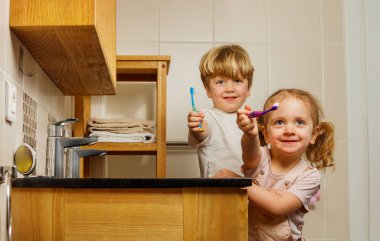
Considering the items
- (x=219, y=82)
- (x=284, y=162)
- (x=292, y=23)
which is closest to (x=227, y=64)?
(x=219, y=82)

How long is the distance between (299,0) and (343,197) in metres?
0.89

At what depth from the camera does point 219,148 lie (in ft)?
6.63

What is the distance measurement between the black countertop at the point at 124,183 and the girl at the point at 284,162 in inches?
20.4

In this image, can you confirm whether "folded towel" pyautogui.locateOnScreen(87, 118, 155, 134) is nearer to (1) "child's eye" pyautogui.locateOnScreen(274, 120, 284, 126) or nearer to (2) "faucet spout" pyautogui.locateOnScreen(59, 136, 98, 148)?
(1) "child's eye" pyautogui.locateOnScreen(274, 120, 284, 126)

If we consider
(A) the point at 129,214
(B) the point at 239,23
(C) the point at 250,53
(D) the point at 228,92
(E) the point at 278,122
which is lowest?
(A) the point at 129,214

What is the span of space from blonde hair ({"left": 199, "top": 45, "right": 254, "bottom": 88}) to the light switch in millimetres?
903

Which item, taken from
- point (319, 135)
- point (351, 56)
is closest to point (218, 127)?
point (319, 135)

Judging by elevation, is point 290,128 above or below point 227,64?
below

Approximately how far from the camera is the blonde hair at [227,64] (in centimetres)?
204

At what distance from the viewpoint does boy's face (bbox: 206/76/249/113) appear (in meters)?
2.05

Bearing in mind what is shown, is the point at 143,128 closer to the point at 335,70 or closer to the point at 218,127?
the point at 218,127

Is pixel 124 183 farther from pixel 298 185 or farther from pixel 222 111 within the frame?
pixel 222 111

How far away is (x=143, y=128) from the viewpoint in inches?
88.8

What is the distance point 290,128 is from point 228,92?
30 cm
